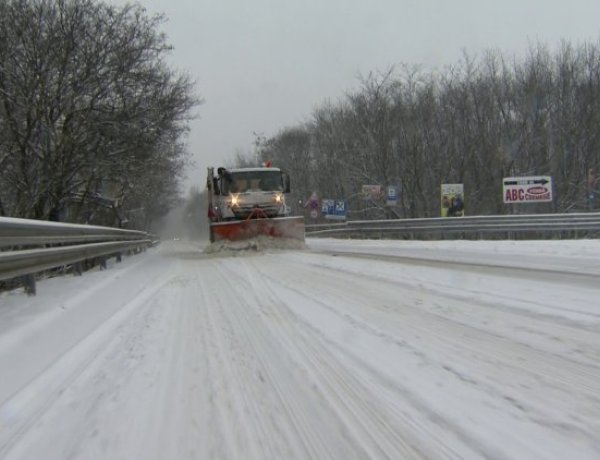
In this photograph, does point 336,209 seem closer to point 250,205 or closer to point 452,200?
point 452,200

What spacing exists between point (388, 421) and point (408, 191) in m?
34.9

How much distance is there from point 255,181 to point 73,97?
6399mm

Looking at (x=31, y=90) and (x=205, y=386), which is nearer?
(x=205, y=386)

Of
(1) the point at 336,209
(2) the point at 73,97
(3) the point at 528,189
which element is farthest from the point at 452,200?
(2) the point at 73,97

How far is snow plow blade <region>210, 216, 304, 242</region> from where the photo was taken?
55.1 feet

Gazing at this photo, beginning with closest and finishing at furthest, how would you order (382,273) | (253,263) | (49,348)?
(49,348) < (382,273) < (253,263)

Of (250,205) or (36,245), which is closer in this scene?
(36,245)

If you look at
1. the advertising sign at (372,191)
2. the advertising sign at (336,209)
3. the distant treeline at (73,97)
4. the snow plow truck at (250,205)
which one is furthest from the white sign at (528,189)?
the advertising sign at (336,209)

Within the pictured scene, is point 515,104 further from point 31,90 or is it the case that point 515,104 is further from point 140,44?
point 31,90

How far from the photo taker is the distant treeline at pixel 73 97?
16.3 metres

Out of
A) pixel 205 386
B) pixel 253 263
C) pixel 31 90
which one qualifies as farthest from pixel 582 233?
pixel 205 386

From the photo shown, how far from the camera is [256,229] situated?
55.2 ft

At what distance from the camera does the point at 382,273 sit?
27.8ft

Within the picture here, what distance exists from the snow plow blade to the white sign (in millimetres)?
11491
